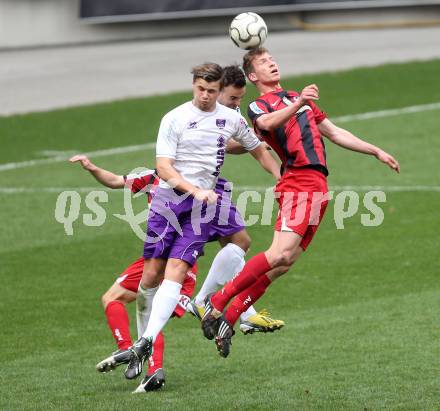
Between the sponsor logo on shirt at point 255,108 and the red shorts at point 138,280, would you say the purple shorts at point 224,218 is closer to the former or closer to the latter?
the red shorts at point 138,280

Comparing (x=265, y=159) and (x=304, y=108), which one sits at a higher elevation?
(x=304, y=108)

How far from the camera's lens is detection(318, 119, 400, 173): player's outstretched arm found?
10855 mm

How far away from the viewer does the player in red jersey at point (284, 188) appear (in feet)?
35.7

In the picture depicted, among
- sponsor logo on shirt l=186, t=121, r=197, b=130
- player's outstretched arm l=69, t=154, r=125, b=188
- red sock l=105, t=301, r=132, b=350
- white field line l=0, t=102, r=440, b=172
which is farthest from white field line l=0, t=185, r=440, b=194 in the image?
sponsor logo on shirt l=186, t=121, r=197, b=130

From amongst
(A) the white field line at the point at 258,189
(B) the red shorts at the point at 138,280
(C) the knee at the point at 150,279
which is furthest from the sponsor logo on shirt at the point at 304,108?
(A) the white field line at the point at 258,189

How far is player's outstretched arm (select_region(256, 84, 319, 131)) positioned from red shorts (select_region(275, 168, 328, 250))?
1.85 feet

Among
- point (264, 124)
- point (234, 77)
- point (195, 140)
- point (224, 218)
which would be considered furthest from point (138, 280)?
point (234, 77)

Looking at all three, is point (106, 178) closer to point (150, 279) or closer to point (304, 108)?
point (150, 279)

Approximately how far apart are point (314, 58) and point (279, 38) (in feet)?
9.03

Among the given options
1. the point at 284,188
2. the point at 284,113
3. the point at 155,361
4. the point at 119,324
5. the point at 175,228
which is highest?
the point at 284,113

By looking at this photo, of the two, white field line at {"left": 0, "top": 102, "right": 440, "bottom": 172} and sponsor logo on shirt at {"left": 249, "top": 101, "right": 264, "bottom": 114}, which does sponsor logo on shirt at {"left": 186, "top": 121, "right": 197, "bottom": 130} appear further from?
white field line at {"left": 0, "top": 102, "right": 440, "bottom": 172}

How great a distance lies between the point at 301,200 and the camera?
1095 centimetres

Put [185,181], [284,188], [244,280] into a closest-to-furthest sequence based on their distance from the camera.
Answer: [185,181] → [244,280] → [284,188]

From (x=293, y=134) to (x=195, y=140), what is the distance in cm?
95
